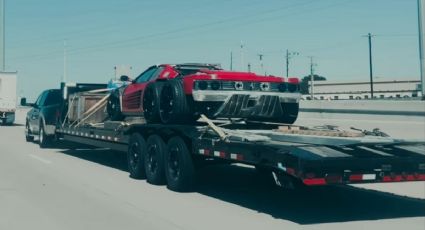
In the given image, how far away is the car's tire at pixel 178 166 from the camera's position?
874 centimetres

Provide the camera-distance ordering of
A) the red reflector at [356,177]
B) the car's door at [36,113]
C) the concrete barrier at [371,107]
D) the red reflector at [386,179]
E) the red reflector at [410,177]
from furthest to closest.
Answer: the car's door at [36,113], the concrete barrier at [371,107], the red reflector at [410,177], the red reflector at [386,179], the red reflector at [356,177]

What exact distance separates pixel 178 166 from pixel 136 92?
2.75m

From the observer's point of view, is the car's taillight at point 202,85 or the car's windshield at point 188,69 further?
the car's windshield at point 188,69

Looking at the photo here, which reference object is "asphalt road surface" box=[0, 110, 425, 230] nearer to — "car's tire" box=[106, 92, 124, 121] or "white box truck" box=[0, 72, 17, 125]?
"car's tire" box=[106, 92, 124, 121]

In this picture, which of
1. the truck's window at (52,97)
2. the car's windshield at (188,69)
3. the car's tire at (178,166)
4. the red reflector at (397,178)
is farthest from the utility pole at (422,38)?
the truck's window at (52,97)

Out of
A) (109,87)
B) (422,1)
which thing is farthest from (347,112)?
(109,87)

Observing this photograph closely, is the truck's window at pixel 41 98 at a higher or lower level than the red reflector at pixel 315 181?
higher

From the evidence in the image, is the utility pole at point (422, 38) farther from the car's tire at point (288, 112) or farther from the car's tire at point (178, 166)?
the car's tire at point (178, 166)

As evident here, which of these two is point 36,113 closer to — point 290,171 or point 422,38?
point 422,38

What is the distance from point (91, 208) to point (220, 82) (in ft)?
9.33

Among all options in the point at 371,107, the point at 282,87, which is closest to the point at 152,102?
the point at 282,87

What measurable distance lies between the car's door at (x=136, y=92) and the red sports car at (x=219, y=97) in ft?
2.14

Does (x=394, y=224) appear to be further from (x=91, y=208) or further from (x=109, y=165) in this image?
(x=109, y=165)

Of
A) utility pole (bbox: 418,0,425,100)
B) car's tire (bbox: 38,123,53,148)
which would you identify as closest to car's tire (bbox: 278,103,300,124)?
utility pole (bbox: 418,0,425,100)
